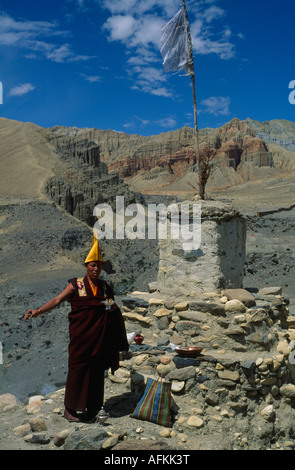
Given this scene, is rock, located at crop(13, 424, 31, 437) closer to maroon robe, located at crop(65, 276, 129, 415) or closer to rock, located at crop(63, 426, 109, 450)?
maroon robe, located at crop(65, 276, 129, 415)

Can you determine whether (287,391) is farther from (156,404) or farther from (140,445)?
(140,445)


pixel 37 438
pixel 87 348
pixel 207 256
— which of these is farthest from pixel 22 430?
pixel 207 256

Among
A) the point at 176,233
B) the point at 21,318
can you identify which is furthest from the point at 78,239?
the point at 176,233

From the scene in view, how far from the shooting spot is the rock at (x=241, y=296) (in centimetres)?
494

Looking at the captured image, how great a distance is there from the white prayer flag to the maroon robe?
408 cm

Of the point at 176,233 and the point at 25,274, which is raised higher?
the point at 176,233

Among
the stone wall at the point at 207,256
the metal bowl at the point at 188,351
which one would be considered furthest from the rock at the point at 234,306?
the metal bowl at the point at 188,351

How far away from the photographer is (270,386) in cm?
441

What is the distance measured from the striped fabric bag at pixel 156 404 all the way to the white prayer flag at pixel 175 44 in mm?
4718

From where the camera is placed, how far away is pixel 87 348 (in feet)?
12.2

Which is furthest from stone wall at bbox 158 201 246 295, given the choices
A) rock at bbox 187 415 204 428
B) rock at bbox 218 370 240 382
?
rock at bbox 187 415 204 428

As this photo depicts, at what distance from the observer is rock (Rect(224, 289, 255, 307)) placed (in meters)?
4.94

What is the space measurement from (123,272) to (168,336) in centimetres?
1482
